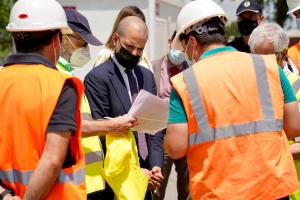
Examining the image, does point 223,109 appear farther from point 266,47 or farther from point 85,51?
point 85,51

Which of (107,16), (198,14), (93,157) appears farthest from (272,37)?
(107,16)

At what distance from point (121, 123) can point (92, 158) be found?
0.29m

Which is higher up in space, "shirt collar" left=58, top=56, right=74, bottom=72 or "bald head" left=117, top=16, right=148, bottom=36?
"bald head" left=117, top=16, right=148, bottom=36

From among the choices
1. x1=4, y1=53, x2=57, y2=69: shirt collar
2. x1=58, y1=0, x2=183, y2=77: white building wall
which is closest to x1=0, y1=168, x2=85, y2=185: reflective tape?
x1=4, y1=53, x2=57, y2=69: shirt collar

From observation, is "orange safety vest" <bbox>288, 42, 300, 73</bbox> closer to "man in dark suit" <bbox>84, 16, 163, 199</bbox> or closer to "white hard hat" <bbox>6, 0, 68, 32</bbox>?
"man in dark suit" <bbox>84, 16, 163, 199</bbox>

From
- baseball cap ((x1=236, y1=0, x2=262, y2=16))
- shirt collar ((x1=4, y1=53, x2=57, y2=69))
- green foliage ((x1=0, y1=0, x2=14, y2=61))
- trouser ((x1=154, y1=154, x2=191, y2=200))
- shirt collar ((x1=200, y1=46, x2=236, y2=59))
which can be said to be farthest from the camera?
green foliage ((x1=0, y1=0, x2=14, y2=61))

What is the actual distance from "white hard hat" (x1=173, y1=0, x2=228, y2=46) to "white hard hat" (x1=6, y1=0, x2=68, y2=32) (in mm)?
723

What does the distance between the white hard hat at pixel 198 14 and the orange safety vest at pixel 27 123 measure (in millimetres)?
818

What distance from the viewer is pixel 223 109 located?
11.2ft

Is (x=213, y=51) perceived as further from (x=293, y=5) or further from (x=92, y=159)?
(x=293, y=5)

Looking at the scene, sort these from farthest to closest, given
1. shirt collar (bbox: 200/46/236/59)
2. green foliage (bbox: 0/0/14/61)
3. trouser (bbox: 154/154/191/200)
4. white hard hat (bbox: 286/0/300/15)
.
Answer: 1. green foliage (bbox: 0/0/14/61)
2. trouser (bbox: 154/154/191/200)
3. white hard hat (bbox: 286/0/300/15)
4. shirt collar (bbox: 200/46/236/59)

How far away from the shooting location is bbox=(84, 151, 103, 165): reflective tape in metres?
4.16

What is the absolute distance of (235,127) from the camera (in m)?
3.42

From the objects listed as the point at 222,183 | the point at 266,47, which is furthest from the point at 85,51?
the point at 222,183
